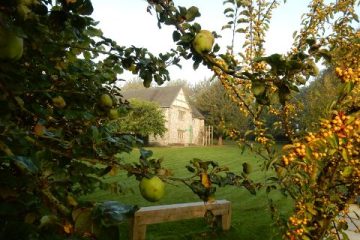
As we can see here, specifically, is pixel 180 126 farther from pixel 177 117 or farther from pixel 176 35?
pixel 176 35

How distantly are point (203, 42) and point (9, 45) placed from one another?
0.64m

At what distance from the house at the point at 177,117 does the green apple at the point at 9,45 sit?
33.9 m

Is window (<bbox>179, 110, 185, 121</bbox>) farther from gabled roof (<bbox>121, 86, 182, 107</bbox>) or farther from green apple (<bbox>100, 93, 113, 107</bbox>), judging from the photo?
green apple (<bbox>100, 93, 113, 107</bbox>)

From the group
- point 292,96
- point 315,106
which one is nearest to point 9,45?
point 292,96

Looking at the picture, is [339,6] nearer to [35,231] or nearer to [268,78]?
[268,78]

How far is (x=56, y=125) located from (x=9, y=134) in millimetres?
1095

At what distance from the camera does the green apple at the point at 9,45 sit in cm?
90

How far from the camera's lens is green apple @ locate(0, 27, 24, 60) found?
90cm

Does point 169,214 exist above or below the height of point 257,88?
below

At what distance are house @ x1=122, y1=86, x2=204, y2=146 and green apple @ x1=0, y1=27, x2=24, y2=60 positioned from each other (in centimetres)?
3393

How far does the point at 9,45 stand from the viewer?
936mm

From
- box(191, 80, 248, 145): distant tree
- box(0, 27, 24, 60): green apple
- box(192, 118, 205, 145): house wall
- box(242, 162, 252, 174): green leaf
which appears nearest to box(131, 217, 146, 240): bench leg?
box(242, 162, 252, 174): green leaf

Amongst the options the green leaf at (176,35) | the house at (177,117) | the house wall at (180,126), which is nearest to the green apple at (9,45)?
the green leaf at (176,35)

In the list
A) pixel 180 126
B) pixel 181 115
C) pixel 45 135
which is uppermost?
pixel 181 115
